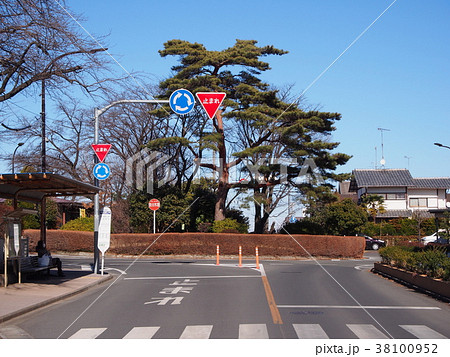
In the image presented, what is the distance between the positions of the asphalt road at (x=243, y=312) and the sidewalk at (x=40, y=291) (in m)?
0.32

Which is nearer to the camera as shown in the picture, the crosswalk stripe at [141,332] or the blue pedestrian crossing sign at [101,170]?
the crosswalk stripe at [141,332]

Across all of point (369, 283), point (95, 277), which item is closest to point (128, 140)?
point (95, 277)

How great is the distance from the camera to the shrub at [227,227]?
3800cm

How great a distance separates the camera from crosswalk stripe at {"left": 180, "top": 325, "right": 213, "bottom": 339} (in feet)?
30.5

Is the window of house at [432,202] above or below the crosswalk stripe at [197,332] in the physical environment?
above

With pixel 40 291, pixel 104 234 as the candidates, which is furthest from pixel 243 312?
pixel 104 234

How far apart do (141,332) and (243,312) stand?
2994mm

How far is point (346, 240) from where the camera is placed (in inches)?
1490

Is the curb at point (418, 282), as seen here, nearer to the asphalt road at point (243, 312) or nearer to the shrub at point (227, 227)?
the asphalt road at point (243, 312)

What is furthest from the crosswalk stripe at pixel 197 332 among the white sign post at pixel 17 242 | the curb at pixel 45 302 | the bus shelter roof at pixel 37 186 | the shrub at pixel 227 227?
the shrub at pixel 227 227

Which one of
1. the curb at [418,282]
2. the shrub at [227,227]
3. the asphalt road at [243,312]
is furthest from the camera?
the shrub at [227,227]

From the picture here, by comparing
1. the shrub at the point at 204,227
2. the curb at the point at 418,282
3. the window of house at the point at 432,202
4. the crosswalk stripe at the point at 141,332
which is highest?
the window of house at the point at 432,202

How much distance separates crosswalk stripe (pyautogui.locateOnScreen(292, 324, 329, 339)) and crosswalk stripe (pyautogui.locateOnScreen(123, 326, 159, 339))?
2.57 meters

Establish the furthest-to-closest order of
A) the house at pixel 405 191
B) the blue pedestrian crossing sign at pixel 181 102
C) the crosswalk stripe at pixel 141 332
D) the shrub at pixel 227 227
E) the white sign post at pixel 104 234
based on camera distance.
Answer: the house at pixel 405 191 → the shrub at pixel 227 227 → the white sign post at pixel 104 234 → the blue pedestrian crossing sign at pixel 181 102 → the crosswalk stripe at pixel 141 332
